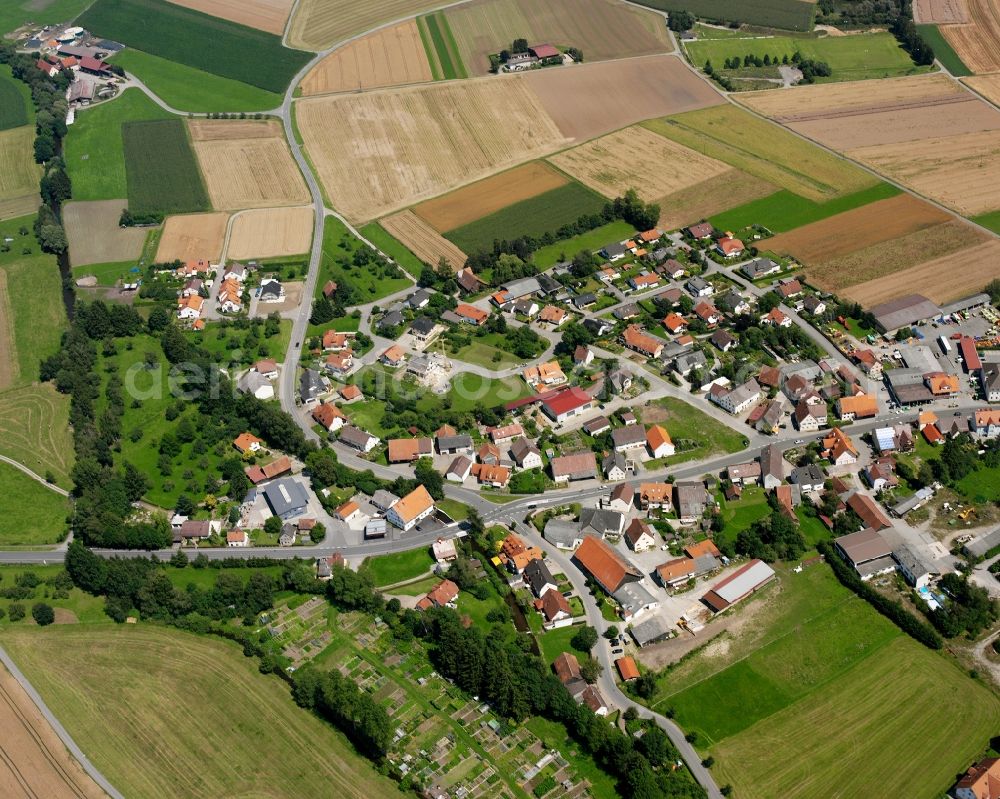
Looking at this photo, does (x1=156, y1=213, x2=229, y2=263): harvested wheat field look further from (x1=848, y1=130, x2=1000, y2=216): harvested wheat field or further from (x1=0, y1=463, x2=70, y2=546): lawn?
(x1=848, y1=130, x2=1000, y2=216): harvested wheat field

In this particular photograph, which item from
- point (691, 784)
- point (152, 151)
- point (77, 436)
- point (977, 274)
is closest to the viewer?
point (691, 784)

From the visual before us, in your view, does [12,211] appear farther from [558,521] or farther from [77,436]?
[558,521]

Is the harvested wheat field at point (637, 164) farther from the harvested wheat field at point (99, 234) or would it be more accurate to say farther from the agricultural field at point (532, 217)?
the harvested wheat field at point (99, 234)

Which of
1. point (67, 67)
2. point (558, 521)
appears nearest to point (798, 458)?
point (558, 521)

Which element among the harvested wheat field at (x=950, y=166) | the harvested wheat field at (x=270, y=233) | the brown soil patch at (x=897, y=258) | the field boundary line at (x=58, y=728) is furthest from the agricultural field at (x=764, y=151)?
the field boundary line at (x=58, y=728)

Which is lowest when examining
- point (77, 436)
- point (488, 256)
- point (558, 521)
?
point (77, 436)
